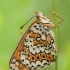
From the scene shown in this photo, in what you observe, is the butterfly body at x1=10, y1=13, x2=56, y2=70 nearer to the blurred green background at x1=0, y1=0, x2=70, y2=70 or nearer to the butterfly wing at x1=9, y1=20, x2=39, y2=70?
the butterfly wing at x1=9, y1=20, x2=39, y2=70

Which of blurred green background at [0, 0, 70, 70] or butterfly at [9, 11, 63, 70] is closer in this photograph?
butterfly at [9, 11, 63, 70]

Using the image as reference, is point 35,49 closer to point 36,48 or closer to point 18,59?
point 36,48

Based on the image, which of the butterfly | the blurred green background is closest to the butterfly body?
the butterfly

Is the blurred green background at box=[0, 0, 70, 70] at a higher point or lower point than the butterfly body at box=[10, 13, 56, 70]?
higher

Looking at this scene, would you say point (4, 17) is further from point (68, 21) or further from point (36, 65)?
point (36, 65)

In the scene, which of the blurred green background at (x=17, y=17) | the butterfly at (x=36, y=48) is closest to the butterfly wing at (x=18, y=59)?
the butterfly at (x=36, y=48)

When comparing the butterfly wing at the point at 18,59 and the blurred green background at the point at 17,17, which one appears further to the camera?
the blurred green background at the point at 17,17

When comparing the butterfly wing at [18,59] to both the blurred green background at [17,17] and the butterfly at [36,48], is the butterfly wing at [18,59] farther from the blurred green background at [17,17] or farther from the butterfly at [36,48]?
the blurred green background at [17,17]

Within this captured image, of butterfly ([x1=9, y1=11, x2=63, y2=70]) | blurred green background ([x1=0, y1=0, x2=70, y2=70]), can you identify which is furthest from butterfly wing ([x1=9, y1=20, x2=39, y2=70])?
blurred green background ([x1=0, y1=0, x2=70, y2=70])
